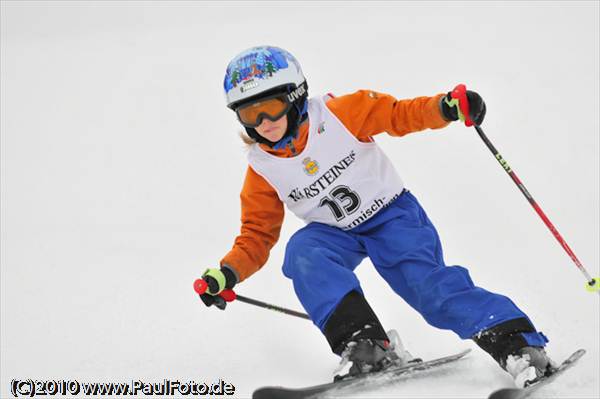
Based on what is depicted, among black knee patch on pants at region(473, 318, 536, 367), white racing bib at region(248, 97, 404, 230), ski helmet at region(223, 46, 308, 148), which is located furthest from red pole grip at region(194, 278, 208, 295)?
black knee patch on pants at region(473, 318, 536, 367)

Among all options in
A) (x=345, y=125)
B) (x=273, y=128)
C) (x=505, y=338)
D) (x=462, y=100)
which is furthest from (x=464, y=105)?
(x=505, y=338)

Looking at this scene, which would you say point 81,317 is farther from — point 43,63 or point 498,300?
point 43,63

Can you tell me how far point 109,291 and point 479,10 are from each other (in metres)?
6.09

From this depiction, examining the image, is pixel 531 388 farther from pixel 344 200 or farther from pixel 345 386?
pixel 344 200

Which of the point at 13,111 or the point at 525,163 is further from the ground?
the point at 13,111

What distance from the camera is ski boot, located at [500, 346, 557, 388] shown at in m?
2.67

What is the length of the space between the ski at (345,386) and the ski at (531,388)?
0.45 m

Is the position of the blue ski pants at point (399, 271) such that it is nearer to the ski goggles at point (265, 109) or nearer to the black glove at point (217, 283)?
the black glove at point (217, 283)

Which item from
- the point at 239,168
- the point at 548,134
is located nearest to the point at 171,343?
the point at 239,168

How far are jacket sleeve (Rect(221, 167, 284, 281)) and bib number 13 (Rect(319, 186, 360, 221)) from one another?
29 centimetres

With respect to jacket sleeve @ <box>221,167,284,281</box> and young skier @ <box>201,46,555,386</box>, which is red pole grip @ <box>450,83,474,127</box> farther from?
jacket sleeve @ <box>221,167,284,281</box>

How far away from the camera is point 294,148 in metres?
3.37

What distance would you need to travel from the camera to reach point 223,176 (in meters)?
6.88

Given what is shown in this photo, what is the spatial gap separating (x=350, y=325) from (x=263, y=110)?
991mm
